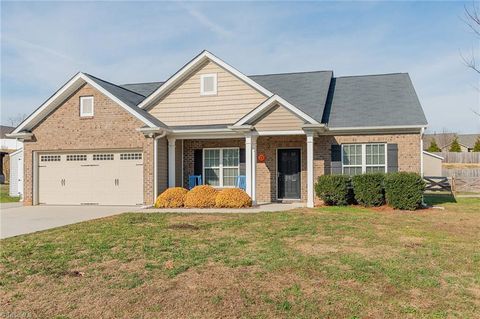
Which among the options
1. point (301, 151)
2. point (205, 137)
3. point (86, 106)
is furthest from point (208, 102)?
point (86, 106)

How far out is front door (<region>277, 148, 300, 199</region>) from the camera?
17281 millimetres

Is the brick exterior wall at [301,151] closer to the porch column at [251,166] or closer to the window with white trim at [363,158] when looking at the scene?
the window with white trim at [363,158]

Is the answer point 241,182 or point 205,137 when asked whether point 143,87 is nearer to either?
point 205,137

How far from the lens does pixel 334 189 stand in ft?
49.3

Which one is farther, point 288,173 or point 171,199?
point 288,173

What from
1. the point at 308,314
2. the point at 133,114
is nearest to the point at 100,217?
the point at 133,114

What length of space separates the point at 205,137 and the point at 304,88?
5374 mm

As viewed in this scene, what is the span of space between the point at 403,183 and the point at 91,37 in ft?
43.6

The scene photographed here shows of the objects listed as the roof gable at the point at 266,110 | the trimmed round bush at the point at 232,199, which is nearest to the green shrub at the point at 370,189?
the roof gable at the point at 266,110

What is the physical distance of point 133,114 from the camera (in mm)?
16672

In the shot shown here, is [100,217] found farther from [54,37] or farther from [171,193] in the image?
[54,37]

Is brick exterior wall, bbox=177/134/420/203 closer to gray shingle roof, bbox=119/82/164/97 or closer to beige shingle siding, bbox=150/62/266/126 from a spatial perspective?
beige shingle siding, bbox=150/62/266/126

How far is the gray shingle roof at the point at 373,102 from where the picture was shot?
1612 cm

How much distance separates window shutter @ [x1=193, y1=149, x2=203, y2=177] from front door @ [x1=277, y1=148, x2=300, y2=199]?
3.53m
